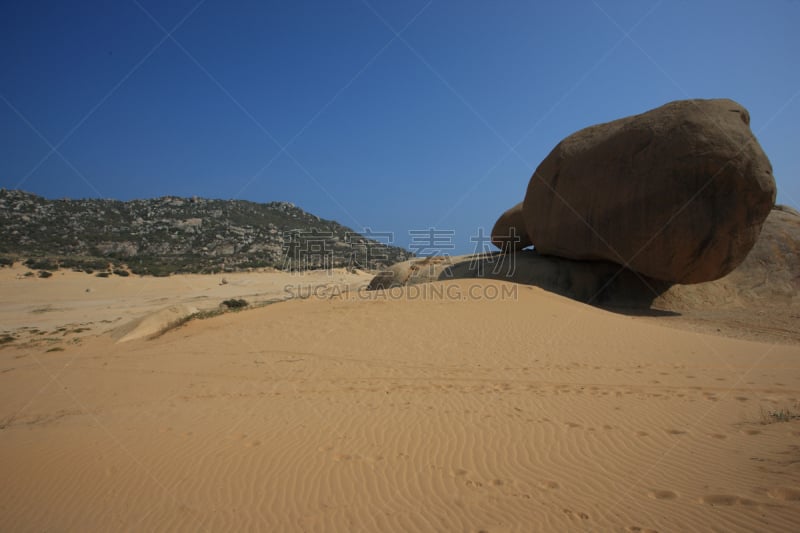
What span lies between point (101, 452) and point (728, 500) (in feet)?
17.8

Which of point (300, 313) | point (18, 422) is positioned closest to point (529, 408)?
point (18, 422)

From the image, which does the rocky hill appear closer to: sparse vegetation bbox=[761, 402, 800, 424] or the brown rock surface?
the brown rock surface

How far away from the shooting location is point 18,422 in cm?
507

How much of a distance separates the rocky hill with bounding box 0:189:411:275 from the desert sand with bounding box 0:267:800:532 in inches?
939

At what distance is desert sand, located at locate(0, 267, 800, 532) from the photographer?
108 inches

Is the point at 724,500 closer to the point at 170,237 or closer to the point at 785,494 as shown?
the point at 785,494

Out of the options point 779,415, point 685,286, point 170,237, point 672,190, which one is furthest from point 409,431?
point 170,237

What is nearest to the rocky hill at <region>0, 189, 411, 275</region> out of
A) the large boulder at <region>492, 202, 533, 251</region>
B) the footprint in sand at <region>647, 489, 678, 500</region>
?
the large boulder at <region>492, 202, 533, 251</region>

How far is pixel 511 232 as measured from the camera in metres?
17.1

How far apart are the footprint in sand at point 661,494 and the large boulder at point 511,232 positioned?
14.6 metres

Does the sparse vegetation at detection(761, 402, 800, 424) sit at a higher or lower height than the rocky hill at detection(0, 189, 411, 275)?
lower

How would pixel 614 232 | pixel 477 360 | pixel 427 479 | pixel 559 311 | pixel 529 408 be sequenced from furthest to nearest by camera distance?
pixel 614 232
pixel 559 311
pixel 477 360
pixel 529 408
pixel 427 479

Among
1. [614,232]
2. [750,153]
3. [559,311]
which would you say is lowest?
[559,311]

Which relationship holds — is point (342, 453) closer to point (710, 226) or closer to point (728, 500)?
point (728, 500)
